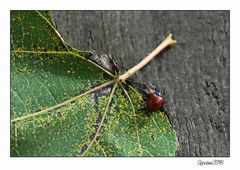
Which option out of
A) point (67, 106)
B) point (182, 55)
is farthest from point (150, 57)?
point (67, 106)

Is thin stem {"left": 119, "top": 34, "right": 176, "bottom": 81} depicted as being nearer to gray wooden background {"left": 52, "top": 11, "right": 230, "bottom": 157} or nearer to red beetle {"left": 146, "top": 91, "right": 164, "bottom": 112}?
gray wooden background {"left": 52, "top": 11, "right": 230, "bottom": 157}

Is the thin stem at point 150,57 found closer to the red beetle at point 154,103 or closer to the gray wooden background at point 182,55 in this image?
the gray wooden background at point 182,55

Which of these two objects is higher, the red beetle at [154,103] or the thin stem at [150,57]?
the thin stem at [150,57]

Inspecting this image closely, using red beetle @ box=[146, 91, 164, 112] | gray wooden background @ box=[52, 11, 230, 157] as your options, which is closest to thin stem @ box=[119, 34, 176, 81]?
gray wooden background @ box=[52, 11, 230, 157]

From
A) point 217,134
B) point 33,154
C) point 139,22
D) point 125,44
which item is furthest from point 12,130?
point 217,134

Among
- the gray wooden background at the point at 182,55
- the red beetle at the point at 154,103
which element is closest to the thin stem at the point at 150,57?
the gray wooden background at the point at 182,55
